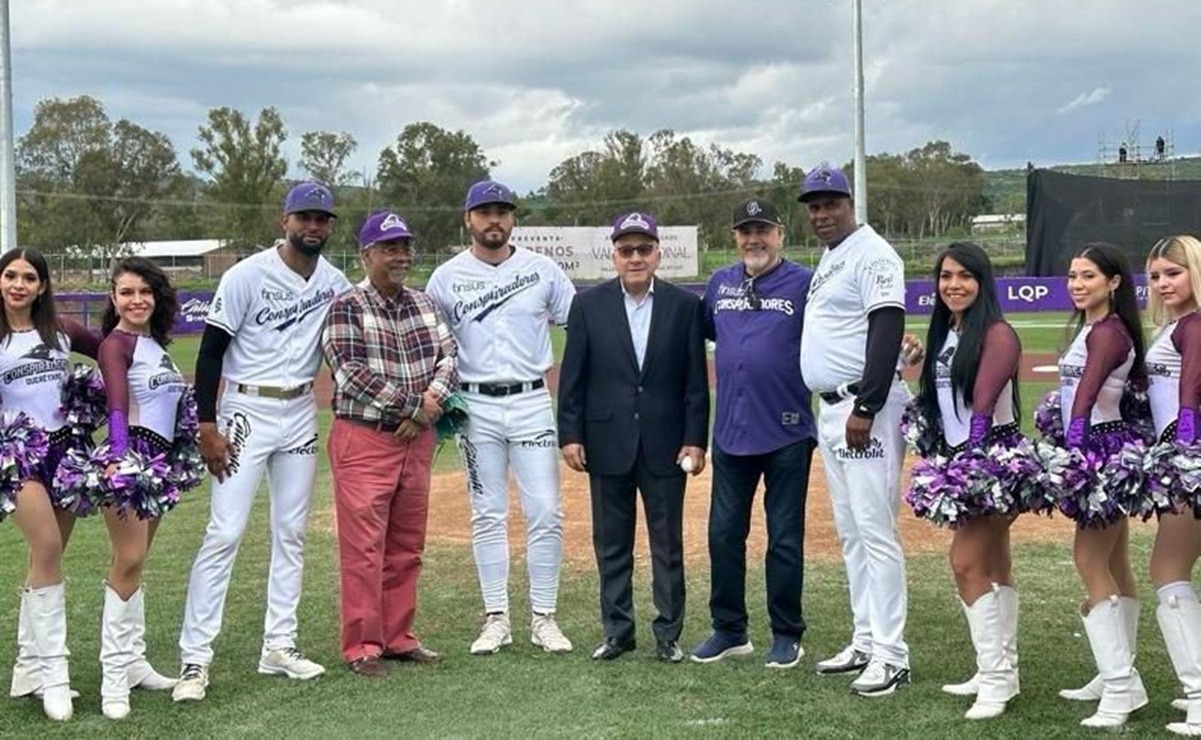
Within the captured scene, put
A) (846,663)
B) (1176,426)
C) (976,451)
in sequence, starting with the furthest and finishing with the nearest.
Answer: (846,663)
(976,451)
(1176,426)

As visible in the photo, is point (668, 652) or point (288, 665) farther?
point (668, 652)

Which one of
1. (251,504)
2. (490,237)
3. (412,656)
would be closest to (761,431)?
(490,237)

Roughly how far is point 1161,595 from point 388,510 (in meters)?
3.42

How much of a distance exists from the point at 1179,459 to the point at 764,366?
1.85 m

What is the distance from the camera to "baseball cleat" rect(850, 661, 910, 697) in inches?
198

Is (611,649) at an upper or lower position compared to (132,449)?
lower

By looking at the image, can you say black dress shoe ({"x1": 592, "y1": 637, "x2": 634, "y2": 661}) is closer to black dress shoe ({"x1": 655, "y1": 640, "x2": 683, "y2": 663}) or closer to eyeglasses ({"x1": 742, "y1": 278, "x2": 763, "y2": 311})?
black dress shoe ({"x1": 655, "y1": 640, "x2": 683, "y2": 663})

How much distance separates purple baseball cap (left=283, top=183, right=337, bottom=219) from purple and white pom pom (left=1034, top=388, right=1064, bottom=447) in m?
3.34

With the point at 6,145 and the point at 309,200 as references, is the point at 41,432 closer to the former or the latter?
the point at 309,200

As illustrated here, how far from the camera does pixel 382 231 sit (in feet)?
18.6

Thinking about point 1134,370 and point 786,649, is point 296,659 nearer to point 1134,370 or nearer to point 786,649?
point 786,649

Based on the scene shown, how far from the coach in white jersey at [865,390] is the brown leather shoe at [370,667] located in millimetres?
2165

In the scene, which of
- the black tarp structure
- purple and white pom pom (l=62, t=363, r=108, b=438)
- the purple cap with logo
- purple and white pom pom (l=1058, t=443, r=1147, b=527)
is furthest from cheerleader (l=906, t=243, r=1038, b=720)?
the black tarp structure

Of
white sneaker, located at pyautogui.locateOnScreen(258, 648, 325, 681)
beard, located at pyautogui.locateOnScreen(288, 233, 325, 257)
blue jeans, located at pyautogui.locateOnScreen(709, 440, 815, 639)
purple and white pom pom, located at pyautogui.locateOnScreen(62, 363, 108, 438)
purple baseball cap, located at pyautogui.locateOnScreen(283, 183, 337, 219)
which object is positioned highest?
purple baseball cap, located at pyautogui.locateOnScreen(283, 183, 337, 219)
